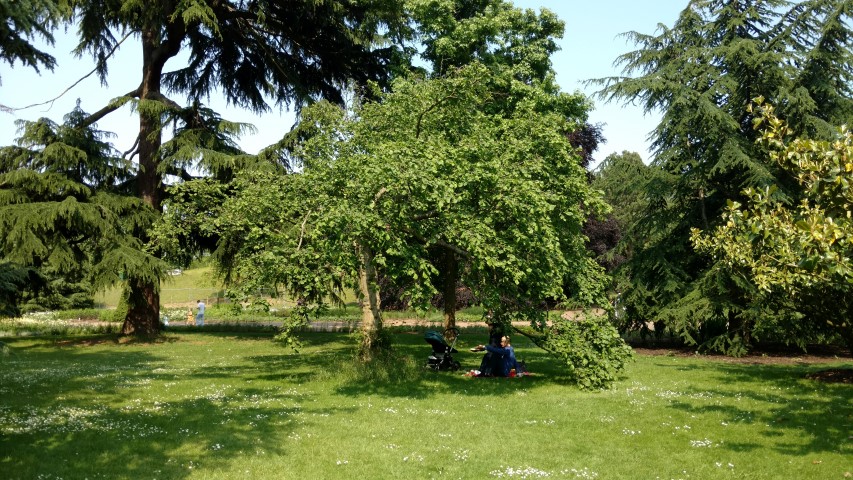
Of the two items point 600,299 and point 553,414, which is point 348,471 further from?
point 600,299

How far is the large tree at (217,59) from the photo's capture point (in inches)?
947

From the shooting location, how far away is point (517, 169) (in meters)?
13.2

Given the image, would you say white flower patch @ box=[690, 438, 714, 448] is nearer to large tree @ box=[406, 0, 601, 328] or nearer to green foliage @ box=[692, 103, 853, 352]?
green foliage @ box=[692, 103, 853, 352]

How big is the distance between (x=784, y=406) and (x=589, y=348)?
3.69 metres

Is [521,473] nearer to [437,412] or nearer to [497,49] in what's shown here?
[437,412]

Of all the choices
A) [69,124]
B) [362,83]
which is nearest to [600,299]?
[362,83]

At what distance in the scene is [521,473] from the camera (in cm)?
776

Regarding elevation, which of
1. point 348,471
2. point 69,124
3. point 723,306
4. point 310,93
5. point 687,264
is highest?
point 310,93

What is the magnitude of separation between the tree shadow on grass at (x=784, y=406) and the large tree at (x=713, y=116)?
230 inches

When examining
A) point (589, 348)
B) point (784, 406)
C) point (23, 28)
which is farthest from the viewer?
point (589, 348)

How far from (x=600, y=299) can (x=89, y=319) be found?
30.6 metres

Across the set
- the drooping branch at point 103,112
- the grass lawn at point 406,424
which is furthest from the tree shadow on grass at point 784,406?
the drooping branch at point 103,112

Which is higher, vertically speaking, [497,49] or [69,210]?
[497,49]

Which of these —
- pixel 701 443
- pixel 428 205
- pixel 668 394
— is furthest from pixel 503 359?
pixel 701 443
